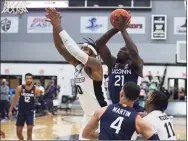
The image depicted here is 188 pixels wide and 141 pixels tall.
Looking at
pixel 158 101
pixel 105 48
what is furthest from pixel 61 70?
pixel 158 101

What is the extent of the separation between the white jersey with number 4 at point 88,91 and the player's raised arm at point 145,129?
2.94 ft

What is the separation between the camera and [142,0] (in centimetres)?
1978

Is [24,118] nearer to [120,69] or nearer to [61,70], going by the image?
[120,69]

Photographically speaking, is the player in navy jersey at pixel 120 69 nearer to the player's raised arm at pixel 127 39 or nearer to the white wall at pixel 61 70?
the player's raised arm at pixel 127 39

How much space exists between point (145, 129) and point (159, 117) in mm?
323

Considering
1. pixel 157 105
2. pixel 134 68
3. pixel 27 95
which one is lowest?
pixel 27 95

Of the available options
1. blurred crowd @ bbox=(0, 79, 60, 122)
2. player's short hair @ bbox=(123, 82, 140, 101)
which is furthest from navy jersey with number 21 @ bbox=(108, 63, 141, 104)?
blurred crowd @ bbox=(0, 79, 60, 122)

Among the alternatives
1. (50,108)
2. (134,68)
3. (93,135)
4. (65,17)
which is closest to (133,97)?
(93,135)

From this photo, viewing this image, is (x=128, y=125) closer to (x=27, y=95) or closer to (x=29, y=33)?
(x=27, y=95)

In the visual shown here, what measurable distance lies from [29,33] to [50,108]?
211 inches

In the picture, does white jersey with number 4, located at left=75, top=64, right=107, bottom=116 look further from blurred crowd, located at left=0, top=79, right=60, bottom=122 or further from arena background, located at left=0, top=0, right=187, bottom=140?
arena background, located at left=0, top=0, right=187, bottom=140

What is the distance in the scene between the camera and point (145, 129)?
3014 mm

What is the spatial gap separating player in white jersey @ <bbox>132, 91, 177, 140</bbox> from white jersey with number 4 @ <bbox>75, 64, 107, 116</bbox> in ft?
2.10

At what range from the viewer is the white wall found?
1920 cm
